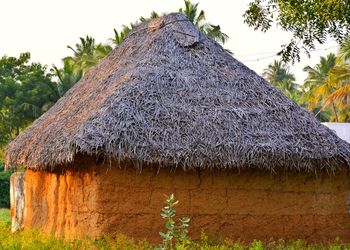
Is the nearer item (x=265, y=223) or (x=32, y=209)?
(x=265, y=223)

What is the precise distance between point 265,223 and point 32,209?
4.68 metres

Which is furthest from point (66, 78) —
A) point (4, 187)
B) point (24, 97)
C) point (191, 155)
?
point (191, 155)

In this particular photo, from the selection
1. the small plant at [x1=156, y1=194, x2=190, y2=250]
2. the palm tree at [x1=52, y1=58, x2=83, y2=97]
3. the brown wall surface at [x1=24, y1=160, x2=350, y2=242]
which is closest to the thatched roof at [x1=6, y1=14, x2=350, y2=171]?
the brown wall surface at [x1=24, y1=160, x2=350, y2=242]

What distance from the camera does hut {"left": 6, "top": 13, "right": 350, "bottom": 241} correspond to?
9.82 metres

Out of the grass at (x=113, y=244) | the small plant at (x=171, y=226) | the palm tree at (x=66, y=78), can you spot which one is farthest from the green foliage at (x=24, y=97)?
the small plant at (x=171, y=226)

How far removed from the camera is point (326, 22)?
8.24m

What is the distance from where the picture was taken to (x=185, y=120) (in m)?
10.3

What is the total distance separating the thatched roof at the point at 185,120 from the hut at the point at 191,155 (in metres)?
0.02

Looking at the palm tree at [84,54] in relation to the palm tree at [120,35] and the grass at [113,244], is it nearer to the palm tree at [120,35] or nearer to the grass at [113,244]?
the palm tree at [120,35]

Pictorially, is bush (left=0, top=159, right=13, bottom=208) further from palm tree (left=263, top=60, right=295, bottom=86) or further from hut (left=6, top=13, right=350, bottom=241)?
palm tree (left=263, top=60, right=295, bottom=86)

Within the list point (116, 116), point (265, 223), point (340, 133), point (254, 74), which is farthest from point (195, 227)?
point (340, 133)

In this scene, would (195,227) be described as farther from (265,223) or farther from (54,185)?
(54,185)

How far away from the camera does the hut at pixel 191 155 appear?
9820mm

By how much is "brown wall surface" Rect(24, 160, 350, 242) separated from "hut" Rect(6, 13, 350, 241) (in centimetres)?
2
